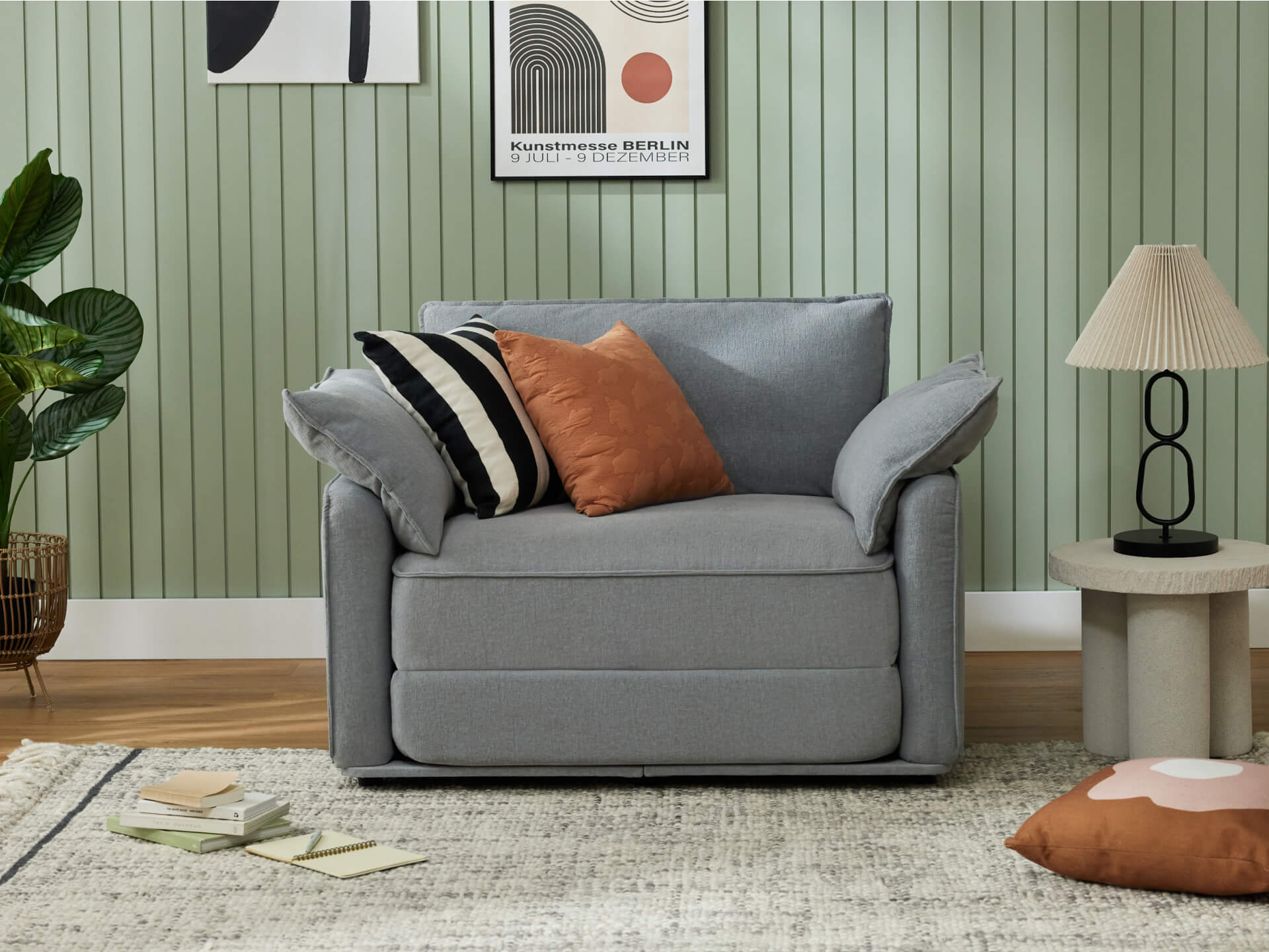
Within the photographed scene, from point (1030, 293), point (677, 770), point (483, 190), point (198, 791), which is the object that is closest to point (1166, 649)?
point (677, 770)

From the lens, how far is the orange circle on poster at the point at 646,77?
3316 mm

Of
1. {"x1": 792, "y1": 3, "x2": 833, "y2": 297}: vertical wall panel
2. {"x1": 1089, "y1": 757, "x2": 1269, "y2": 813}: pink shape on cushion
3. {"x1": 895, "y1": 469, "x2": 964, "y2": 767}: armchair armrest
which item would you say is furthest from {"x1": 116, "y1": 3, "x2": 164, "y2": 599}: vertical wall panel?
{"x1": 1089, "y1": 757, "x2": 1269, "y2": 813}: pink shape on cushion

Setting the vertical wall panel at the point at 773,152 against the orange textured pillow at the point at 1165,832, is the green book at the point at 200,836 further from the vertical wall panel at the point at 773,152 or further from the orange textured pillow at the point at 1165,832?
the vertical wall panel at the point at 773,152

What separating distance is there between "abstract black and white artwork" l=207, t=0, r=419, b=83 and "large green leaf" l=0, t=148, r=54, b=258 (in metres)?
0.63

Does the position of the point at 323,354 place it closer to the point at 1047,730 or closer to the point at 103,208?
the point at 103,208

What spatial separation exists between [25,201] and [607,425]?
1469 mm

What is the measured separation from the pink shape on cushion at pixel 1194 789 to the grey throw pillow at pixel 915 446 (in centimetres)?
55

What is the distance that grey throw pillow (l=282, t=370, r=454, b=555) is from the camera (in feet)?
7.20

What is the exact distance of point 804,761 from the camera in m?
2.22

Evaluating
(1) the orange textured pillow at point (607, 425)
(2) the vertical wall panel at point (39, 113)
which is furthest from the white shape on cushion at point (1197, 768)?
(2) the vertical wall panel at point (39, 113)

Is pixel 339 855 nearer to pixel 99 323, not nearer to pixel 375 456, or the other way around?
pixel 375 456

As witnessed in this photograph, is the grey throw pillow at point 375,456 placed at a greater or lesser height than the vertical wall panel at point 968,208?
lesser

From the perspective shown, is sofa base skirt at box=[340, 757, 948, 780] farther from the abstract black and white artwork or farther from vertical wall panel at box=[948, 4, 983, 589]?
the abstract black and white artwork

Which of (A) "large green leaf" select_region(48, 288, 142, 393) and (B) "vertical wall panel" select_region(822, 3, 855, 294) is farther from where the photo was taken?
(B) "vertical wall panel" select_region(822, 3, 855, 294)
